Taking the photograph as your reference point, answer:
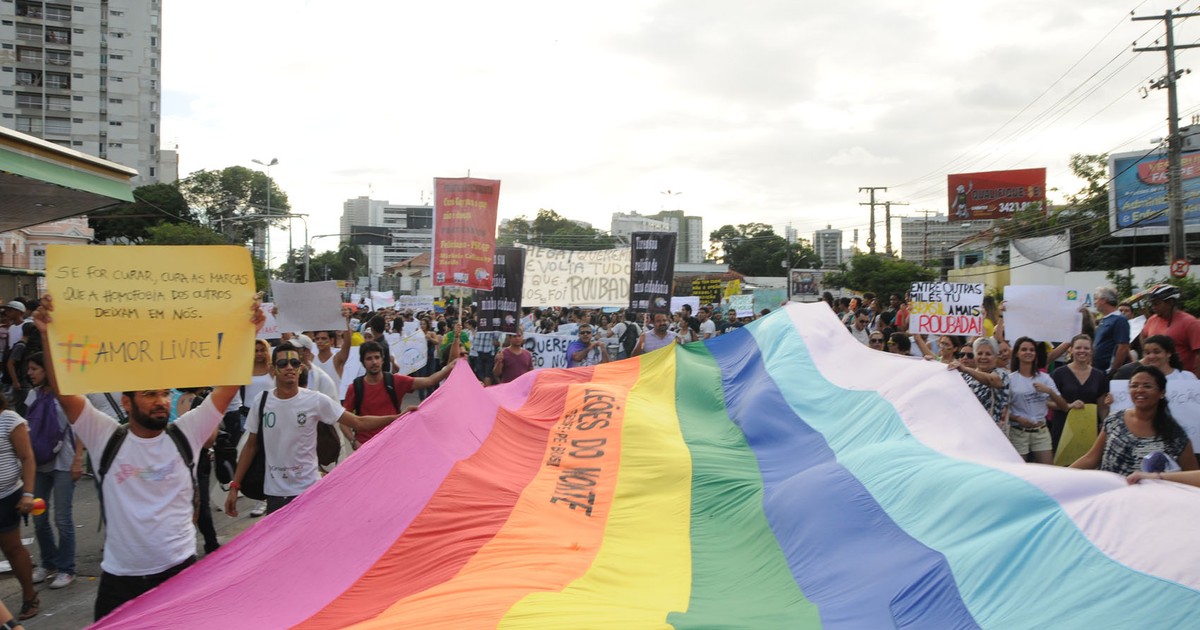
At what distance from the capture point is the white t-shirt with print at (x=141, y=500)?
504 cm

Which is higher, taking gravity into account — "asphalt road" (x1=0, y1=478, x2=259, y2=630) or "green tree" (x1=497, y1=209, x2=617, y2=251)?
"green tree" (x1=497, y1=209, x2=617, y2=251)

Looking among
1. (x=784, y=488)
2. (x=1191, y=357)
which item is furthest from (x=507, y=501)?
(x=1191, y=357)

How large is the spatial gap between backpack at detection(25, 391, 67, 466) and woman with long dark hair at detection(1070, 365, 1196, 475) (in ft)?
26.0

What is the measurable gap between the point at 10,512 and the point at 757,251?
11145 cm

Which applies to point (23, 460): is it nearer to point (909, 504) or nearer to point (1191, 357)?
point (909, 504)

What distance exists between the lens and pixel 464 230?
13.0 meters

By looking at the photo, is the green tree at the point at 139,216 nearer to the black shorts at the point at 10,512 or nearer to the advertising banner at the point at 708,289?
the advertising banner at the point at 708,289

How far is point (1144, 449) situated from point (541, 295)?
41.4 ft

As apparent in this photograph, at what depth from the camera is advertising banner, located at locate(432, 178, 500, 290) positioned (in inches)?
508

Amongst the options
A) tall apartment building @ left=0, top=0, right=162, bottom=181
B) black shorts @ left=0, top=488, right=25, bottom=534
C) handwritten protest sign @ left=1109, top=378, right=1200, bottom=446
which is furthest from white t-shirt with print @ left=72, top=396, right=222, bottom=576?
tall apartment building @ left=0, top=0, right=162, bottom=181

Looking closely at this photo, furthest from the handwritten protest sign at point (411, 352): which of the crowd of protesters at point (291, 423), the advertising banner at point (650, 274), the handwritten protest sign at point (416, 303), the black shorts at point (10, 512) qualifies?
the handwritten protest sign at point (416, 303)

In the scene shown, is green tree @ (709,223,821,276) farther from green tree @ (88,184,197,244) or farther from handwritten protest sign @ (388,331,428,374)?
handwritten protest sign @ (388,331,428,374)

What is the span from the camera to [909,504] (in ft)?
18.1

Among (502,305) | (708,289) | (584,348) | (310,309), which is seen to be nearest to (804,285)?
(708,289)
